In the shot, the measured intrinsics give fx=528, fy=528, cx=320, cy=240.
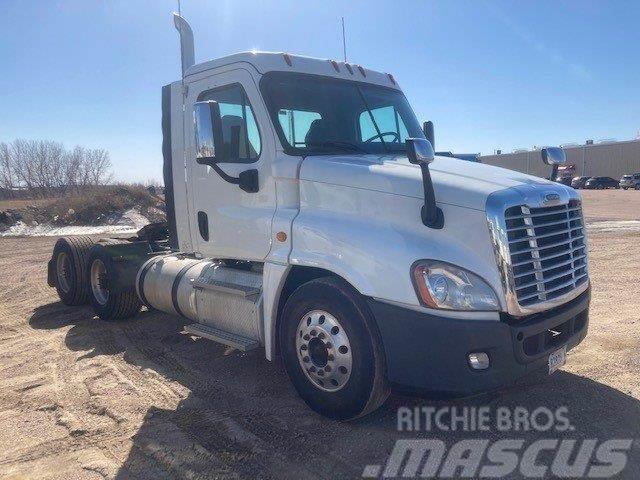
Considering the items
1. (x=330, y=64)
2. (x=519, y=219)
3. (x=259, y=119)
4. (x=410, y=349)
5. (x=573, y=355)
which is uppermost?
(x=330, y=64)

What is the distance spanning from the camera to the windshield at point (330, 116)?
4.59 m

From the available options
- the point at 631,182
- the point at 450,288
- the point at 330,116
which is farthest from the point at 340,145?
the point at 631,182

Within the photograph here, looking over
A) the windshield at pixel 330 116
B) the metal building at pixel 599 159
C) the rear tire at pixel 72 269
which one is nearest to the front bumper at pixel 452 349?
the windshield at pixel 330 116

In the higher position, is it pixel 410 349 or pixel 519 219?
pixel 519 219

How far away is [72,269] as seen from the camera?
8.09 m

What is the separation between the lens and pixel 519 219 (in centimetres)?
357

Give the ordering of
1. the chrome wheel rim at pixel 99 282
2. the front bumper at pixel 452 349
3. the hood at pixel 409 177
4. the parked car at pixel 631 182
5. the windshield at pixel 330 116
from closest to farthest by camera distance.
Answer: the front bumper at pixel 452 349
the hood at pixel 409 177
the windshield at pixel 330 116
the chrome wheel rim at pixel 99 282
the parked car at pixel 631 182

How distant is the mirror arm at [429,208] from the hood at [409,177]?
128 mm

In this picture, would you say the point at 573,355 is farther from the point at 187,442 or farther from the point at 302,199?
the point at 187,442

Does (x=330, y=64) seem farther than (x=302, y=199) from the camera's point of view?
Yes

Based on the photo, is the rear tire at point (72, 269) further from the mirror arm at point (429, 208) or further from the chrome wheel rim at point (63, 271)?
the mirror arm at point (429, 208)

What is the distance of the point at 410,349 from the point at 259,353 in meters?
2.59

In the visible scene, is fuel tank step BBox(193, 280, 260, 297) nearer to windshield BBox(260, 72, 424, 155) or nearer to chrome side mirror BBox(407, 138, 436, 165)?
windshield BBox(260, 72, 424, 155)

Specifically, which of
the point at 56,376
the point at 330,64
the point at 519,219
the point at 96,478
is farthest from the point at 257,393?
the point at 330,64
